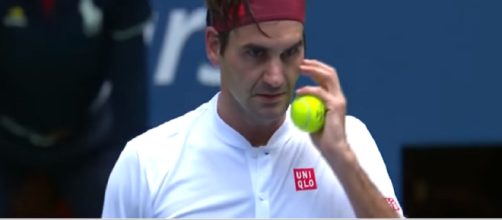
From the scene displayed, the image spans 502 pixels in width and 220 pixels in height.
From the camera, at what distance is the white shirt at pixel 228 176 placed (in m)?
3.02

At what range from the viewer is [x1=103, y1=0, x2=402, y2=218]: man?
3.00m

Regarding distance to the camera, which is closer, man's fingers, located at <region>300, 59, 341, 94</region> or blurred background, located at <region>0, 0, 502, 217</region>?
man's fingers, located at <region>300, 59, 341, 94</region>

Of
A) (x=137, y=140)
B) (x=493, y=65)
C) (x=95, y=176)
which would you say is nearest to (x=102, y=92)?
(x=95, y=176)

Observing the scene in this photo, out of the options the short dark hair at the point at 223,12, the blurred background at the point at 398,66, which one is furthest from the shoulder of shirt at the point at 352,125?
the blurred background at the point at 398,66

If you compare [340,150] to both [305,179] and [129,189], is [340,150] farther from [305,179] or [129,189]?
[129,189]

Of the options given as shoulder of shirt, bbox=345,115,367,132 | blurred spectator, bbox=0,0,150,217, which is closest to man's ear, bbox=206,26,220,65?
shoulder of shirt, bbox=345,115,367,132

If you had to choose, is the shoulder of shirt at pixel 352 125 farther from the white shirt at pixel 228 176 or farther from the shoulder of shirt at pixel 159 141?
the shoulder of shirt at pixel 159 141

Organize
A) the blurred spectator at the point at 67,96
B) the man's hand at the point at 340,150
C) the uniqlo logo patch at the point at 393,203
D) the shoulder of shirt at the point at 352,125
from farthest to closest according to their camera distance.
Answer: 1. the blurred spectator at the point at 67,96
2. the shoulder of shirt at the point at 352,125
3. the uniqlo logo patch at the point at 393,203
4. the man's hand at the point at 340,150

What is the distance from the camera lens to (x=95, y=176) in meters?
4.29

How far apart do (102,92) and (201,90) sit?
0.68 metres

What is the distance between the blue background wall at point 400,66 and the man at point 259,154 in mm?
1688

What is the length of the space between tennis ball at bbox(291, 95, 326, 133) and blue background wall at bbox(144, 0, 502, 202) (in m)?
1.81

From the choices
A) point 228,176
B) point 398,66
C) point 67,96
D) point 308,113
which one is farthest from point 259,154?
point 398,66

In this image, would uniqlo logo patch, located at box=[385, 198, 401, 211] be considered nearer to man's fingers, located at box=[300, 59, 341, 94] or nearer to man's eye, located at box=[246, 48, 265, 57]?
man's fingers, located at box=[300, 59, 341, 94]
